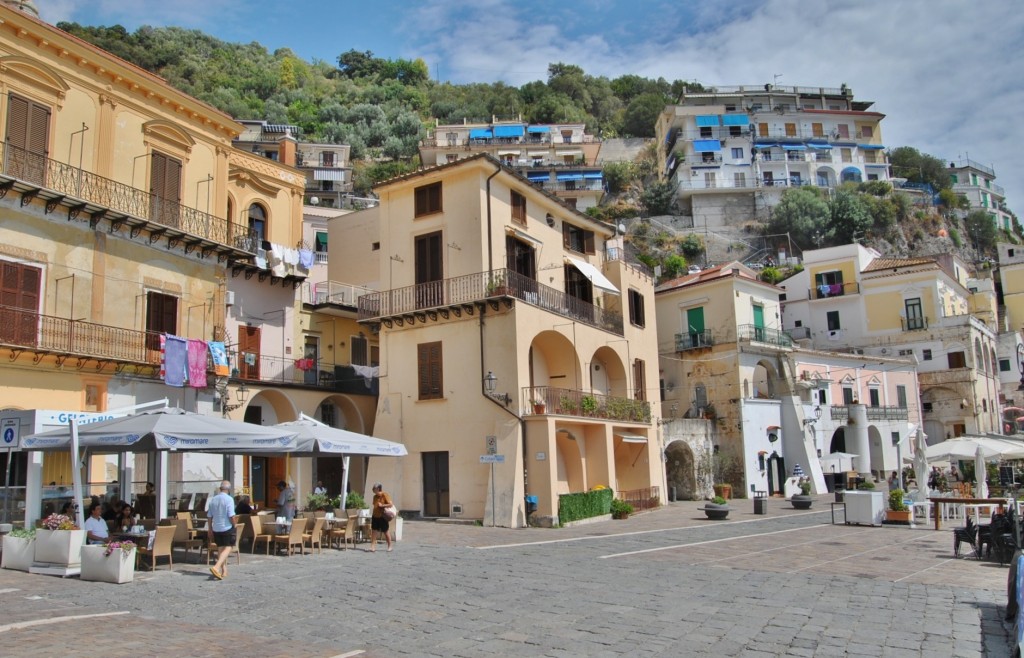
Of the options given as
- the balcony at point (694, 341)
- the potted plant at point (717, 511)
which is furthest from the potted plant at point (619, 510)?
the balcony at point (694, 341)

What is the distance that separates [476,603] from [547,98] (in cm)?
10721

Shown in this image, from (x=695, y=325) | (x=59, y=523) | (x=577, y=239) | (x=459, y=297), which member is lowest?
(x=59, y=523)

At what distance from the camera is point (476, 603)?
1094 cm

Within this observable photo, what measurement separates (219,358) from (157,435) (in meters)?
10.4

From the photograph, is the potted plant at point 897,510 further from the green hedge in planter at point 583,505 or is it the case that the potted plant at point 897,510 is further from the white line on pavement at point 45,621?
the white line on pavement at point 45,621

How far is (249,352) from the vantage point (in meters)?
26.8

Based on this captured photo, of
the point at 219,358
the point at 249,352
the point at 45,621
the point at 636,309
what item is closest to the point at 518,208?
the point at 636,309

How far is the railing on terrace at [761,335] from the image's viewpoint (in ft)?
131

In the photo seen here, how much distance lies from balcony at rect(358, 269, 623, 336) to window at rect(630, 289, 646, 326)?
16.1 feet

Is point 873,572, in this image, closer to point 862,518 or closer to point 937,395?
point 862,518

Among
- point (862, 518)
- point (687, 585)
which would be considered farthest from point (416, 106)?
point (687, 585)

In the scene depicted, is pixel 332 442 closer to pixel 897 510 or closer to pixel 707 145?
pixel 897 510

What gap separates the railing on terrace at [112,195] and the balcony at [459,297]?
4.88 meters

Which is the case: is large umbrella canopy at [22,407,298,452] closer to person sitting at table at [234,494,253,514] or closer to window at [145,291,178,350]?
person sitting at table at [234,494,253,514]
